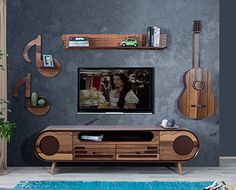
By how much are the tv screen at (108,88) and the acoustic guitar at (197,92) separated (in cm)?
55

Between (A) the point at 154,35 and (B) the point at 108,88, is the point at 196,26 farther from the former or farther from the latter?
(B) the point at 108,88

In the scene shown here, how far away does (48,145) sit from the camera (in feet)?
17.5

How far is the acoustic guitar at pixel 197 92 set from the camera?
582cm

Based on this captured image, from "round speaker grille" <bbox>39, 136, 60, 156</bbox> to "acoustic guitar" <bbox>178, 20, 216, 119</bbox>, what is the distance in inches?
66.6

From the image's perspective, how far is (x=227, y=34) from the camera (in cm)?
658

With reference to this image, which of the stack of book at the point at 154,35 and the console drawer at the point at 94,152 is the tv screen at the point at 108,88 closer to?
the stack of book at the point at 154,35

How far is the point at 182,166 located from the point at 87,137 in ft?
4.47

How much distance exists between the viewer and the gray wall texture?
5.86 m

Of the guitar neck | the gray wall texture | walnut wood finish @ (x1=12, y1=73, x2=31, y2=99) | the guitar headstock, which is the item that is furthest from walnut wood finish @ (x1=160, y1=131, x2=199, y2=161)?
walnut wood finish @ (x1=12, y1=73, x2=31, y2=99)

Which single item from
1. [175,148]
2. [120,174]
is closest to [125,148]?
[120,174]

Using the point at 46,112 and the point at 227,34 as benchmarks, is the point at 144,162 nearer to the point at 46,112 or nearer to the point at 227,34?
the point at 46,112

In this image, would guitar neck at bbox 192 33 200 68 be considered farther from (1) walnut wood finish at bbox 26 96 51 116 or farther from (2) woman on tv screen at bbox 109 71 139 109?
(1) walnut wood finish at bbox 26 96 51 116

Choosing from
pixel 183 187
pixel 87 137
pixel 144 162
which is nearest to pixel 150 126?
pixel 144 162

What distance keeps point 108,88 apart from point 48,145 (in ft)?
3.66
